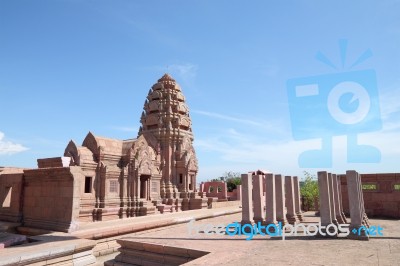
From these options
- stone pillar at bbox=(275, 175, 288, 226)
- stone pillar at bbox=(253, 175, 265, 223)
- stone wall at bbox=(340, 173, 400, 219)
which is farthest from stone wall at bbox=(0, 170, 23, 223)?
stone wall at bbox=(340, 173, 400, 219)

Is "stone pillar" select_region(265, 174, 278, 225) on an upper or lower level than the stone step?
upper

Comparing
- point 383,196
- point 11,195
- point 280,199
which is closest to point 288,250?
point 280,199

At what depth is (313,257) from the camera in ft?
22.5

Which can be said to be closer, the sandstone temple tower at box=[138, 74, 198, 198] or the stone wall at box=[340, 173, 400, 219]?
the stone wall at box=[340, 173, 400, 219]

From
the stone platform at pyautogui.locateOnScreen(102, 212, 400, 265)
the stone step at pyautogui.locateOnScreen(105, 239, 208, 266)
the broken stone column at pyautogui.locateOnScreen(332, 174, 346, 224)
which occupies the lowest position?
the stone step at pyautogui.locateOnScreen(105, 239, 208, 266)

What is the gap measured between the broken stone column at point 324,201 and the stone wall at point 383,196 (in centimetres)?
828

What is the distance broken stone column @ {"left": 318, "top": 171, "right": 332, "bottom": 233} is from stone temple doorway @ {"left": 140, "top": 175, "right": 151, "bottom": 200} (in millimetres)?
15783

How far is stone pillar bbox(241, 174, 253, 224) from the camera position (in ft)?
36.6

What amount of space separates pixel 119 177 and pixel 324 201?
A: 49.2 ft

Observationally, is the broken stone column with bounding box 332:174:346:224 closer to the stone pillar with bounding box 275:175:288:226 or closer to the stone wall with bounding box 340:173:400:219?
the stone pillar with bounding box 275:175:288:226

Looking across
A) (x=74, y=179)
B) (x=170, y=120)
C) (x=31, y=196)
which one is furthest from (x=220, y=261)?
(x=170, y=120)

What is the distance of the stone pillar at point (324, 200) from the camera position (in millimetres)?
10031

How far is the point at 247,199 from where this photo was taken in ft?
36.8

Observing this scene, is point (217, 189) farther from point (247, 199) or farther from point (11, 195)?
point (247, 199)
